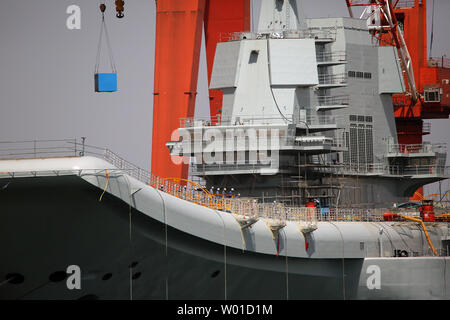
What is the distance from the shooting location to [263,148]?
35.0 metres

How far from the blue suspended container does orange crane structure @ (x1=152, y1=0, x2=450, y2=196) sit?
7.77 m

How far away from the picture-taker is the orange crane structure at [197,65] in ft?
143

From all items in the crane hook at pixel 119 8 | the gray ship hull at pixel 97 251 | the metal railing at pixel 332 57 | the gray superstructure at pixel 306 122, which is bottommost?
the gray ship hull at pixel 97 251

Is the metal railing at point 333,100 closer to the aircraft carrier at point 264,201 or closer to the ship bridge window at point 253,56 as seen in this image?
the aircraft carrier at point 264,201

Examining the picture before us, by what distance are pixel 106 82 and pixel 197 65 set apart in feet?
44.3

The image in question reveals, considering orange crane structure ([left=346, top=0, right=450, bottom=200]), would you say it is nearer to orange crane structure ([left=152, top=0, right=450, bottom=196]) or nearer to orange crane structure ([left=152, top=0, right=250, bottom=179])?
orange crane structure ([left=152, top=0, right=450, bottom=196])

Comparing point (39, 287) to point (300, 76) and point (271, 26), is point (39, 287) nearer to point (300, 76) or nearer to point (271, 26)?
point (300, 76)

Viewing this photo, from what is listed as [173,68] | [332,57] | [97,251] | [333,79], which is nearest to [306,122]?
[333,79]

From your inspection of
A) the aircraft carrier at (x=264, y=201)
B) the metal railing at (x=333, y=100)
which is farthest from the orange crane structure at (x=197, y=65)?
the metal railing at (x=333, y=100)

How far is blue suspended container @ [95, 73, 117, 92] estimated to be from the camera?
103ft

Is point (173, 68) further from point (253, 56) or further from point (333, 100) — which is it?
point (333, 100)

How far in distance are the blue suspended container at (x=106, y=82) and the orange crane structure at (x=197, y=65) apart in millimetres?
7772
